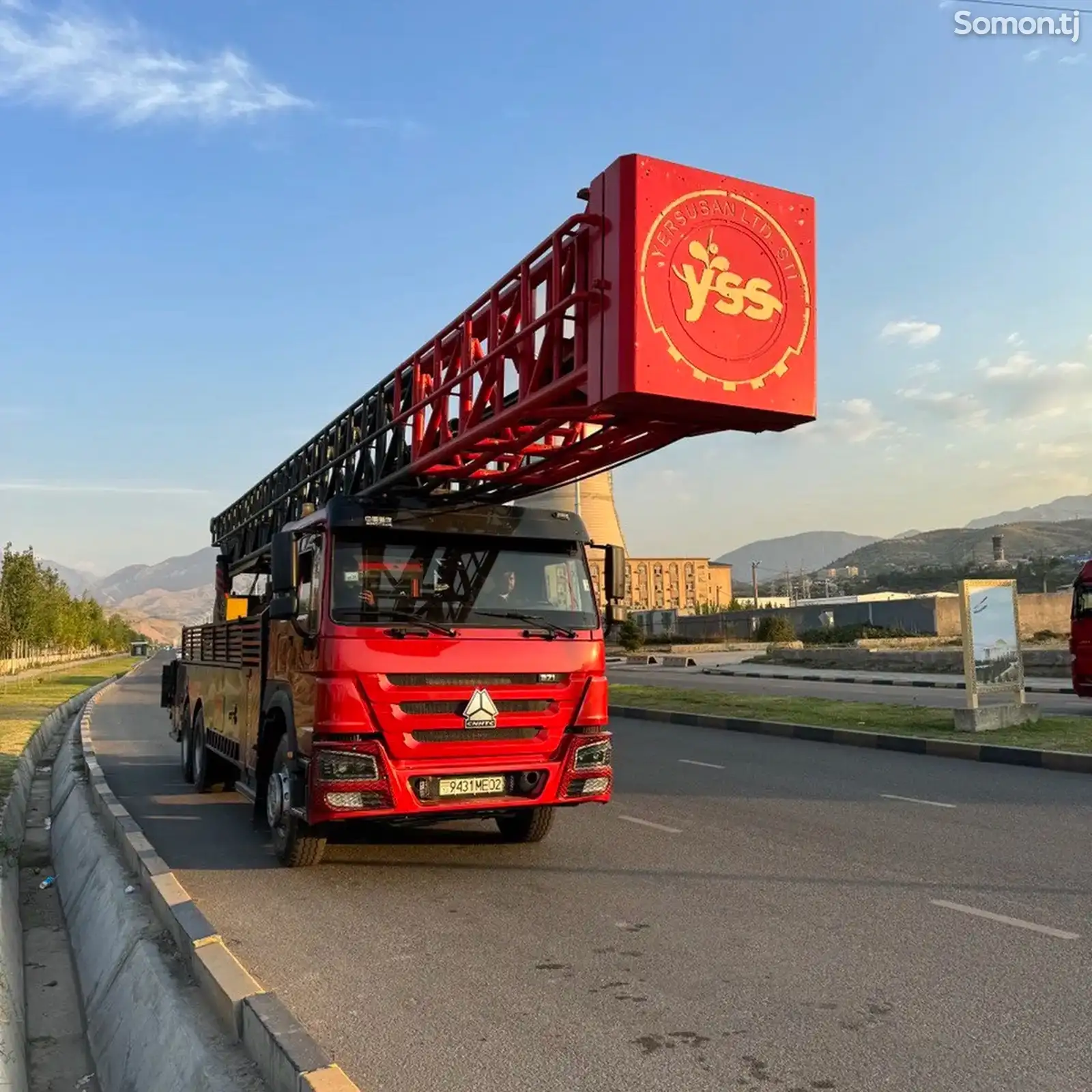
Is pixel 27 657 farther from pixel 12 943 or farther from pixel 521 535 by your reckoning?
pixel 521 535

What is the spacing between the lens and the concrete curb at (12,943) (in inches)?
181

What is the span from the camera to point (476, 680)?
6.71 metres

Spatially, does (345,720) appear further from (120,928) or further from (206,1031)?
(206,1031)

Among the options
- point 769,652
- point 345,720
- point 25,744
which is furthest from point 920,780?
point 769,652

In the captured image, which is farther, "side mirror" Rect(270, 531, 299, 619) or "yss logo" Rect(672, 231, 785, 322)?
"side mirror" Rect(270, 531, 299, 619)

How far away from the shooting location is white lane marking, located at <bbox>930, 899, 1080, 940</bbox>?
5207 mm

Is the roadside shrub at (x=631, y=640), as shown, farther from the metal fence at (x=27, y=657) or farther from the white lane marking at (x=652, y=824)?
the white lane marking at (x=652, y=824)

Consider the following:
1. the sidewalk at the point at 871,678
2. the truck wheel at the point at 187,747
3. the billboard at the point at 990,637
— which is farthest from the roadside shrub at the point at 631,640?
the truck wheel at the point at 187,747

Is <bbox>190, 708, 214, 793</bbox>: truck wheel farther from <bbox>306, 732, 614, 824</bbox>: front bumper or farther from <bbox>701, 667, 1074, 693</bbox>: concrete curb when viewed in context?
<bbox>701, 667, 1074, 693</bbox>: concrete curb

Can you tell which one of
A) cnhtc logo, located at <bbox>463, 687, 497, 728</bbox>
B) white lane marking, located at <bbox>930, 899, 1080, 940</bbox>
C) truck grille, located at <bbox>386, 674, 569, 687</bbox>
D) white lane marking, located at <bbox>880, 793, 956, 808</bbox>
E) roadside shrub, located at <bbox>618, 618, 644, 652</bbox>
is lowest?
white lane marking, located at <bbox>880, 793, 956, 808</bbox>

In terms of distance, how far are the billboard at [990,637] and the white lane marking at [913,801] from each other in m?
3.87

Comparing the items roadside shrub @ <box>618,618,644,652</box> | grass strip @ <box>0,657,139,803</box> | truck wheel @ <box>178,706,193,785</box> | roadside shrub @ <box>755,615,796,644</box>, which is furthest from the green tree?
truck wheel @ <box>178,706,193,785</box>

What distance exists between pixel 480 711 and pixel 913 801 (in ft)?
16.0

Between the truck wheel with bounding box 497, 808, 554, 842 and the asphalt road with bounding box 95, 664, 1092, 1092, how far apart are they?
0.13 m
